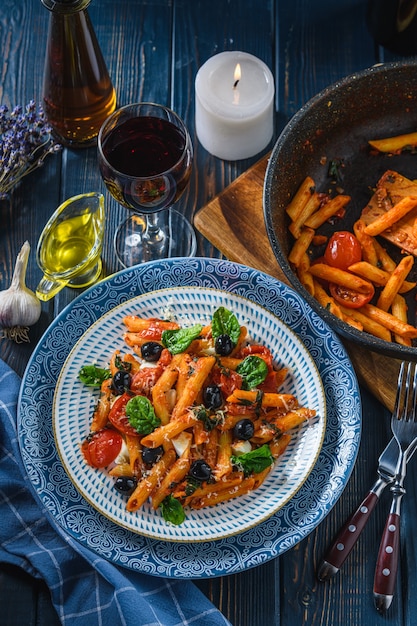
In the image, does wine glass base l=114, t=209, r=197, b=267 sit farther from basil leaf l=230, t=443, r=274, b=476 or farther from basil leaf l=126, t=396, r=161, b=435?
basil leaf l=230, t=443, r=274, b=476

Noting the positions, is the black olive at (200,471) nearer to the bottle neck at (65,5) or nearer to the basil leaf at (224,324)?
the basil leaf at (224,324)

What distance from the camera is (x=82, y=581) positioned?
6.40ft

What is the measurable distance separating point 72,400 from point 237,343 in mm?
420

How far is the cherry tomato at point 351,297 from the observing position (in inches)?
83.0

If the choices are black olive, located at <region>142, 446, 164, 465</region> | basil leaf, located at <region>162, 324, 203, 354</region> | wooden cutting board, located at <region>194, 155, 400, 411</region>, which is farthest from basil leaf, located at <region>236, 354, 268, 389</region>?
wooden cutting board, located at <region>194, 155, 400, 411</region>

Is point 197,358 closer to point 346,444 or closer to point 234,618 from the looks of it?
point 346,444

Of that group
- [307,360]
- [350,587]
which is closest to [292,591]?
[350,587]

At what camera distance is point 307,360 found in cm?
201

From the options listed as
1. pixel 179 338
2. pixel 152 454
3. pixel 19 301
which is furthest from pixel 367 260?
pixel 19 301

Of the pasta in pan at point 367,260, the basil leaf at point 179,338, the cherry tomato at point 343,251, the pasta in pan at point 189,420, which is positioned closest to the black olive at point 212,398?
the pasta in pan at point 189,420

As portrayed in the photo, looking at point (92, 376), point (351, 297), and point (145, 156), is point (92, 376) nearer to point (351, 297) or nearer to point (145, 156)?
point (145, 156)

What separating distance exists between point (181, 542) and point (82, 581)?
27 centimetres

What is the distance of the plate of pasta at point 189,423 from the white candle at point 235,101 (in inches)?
20.7

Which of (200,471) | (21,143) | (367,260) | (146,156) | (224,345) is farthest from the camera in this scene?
(21,143)
